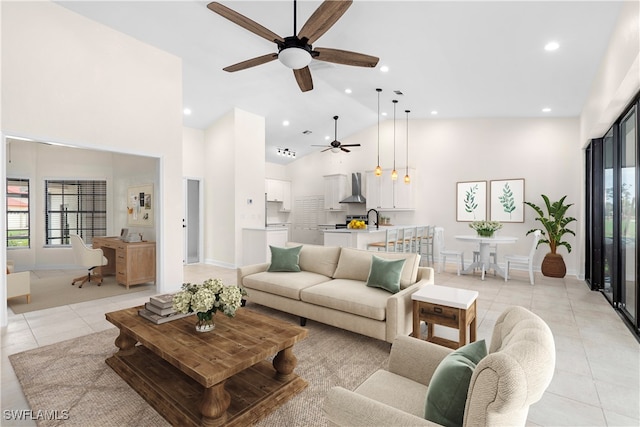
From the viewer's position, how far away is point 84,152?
4.57m

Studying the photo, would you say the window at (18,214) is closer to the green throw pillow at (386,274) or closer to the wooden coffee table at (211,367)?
the wooden coffee table at (211,367)

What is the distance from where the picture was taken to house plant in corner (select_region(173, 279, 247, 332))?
2.14 metres

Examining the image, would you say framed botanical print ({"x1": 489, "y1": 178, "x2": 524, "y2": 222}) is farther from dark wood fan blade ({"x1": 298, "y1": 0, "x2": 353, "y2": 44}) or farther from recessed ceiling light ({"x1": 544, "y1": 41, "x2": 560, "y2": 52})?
dark wood fan blade ({"x1": 298, "y1": 0, "x2": 353, "y2": 44})

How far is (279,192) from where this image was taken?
10.2m

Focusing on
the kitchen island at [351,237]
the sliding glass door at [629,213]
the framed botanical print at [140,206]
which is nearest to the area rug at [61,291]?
the framed botanical print at [140,206]

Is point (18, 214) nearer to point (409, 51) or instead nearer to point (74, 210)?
point (74, 210)

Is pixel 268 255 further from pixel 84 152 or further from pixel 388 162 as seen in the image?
pixel 388 162

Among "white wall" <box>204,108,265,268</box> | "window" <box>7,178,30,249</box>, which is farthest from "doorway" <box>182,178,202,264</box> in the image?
"window" <box>7,178,30,249</box>

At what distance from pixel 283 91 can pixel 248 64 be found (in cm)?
319

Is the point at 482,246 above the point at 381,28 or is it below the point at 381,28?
below

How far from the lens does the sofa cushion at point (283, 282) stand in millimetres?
3484

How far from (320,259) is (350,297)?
3.47ft

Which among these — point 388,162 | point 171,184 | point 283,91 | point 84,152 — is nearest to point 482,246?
point 388,162

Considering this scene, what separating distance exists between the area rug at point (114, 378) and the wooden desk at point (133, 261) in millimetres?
1858
